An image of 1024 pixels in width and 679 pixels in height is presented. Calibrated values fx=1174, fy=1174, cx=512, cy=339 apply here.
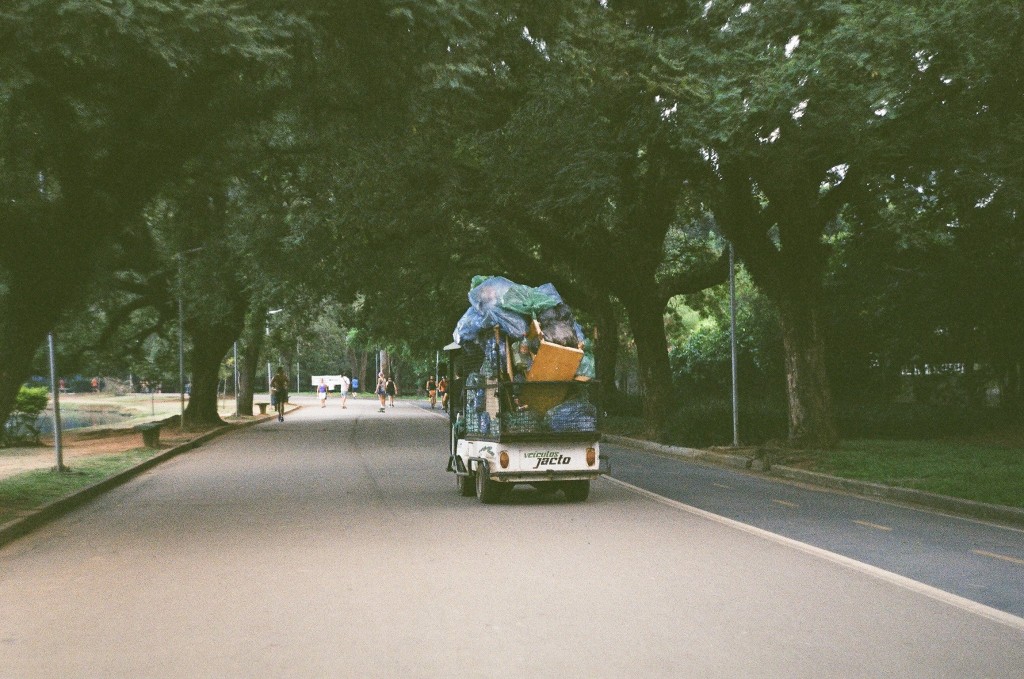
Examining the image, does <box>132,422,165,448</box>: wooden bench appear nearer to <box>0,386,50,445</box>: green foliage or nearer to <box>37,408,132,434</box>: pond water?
<box>0,386,50,445</box>: green foliage

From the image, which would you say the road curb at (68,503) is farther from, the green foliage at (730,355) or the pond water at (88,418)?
the pond water at (88,418)

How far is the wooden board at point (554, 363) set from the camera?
49.4ft

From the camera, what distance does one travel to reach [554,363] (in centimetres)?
1515

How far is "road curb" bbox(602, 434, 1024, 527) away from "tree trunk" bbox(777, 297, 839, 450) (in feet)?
6.24

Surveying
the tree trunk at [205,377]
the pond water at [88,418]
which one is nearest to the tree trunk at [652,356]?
the tree trunk at [205,377]

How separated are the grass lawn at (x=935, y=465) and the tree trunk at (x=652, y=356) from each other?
585 centimetres

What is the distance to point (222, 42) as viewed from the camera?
11711 millimetres

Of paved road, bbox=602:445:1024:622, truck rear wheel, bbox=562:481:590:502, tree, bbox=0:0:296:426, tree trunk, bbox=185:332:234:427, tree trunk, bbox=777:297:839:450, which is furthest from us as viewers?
tree trunk, bbox=185:332:234:427

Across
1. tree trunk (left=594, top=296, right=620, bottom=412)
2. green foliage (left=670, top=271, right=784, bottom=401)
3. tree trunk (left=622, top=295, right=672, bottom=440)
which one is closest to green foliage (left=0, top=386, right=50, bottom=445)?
tree trunk (left=622, top=295, right=672, bottom=440)

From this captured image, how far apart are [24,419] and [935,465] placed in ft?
69.3

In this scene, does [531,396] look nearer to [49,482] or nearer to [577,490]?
[577,490]

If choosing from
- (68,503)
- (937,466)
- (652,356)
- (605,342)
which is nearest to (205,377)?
(605,342)

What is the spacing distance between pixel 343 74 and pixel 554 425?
525 cm

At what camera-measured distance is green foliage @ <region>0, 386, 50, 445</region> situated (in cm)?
2831
